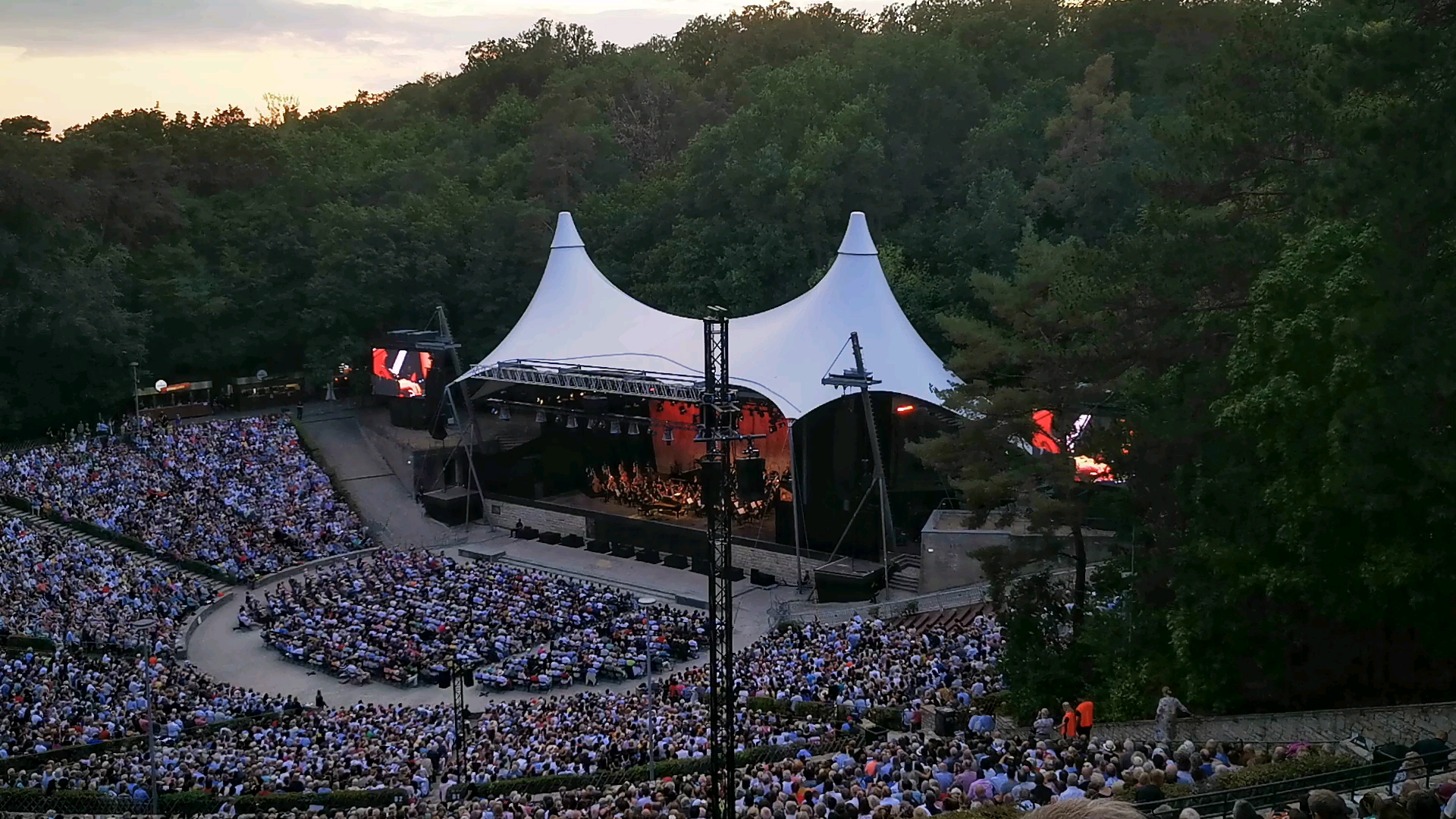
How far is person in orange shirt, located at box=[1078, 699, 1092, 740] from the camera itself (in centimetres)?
1548

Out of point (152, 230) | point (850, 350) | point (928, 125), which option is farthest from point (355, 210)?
point (850, 350)

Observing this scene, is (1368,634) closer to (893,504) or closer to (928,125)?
(893,504)

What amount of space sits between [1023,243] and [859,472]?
276 inches

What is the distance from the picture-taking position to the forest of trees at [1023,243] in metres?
13.2

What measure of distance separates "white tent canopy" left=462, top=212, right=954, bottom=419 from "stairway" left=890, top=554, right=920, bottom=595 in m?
3.63

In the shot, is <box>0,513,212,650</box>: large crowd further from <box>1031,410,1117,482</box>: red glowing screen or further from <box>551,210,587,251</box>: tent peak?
<box>1031,410,1117,482</box>: red glowing screen

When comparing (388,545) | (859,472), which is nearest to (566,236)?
(388,545)

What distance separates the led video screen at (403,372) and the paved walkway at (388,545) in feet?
10.3

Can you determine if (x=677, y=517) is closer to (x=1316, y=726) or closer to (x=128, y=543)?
(x=128, y=543)

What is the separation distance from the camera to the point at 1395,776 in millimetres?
9289

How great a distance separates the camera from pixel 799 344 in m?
30.3

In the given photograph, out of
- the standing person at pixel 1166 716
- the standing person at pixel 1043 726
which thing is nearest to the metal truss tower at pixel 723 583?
the standing person at pixel 1043 726

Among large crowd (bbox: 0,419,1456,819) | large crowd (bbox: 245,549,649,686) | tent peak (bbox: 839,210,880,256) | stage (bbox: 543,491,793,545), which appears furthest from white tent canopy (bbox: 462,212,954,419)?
large crowd (bbox: 245,549,649,686)

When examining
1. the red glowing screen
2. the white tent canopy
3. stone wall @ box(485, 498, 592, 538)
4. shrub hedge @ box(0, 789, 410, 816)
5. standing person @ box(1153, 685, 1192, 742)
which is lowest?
shrub hedge @ box(0, 789, 410, 816)
